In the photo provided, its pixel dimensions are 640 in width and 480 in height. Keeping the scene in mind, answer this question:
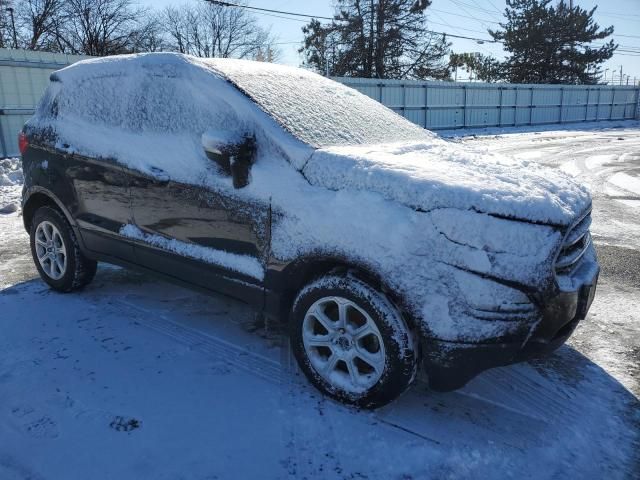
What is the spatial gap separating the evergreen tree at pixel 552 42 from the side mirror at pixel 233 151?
4931cm

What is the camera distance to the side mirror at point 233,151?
9.09ft

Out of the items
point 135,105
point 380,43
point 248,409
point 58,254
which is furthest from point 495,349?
point 380,43

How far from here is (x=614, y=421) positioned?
8.63 feet

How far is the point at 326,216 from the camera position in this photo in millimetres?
2578

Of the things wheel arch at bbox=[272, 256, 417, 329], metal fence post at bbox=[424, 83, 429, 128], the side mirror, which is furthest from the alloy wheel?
metal fence post at bbox=[424, 83, 429, 128]

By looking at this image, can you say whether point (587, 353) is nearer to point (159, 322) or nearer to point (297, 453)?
point (297, 453)

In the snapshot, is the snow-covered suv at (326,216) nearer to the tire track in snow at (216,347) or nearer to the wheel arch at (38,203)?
the wheel arch at (38,203)

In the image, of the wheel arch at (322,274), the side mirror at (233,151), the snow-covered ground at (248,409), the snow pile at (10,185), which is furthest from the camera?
the snow pile at (10,185)

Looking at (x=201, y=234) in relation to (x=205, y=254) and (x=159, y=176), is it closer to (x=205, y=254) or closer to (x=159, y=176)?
(x=205, y=254)

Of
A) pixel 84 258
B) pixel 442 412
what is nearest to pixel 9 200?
pixel 84 258

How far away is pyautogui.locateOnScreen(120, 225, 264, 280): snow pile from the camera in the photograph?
2947mm

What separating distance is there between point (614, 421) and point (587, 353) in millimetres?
785

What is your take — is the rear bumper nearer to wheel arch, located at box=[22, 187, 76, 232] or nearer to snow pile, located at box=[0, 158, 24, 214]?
wheel arch, located at box=[22, 187, 76, 232]

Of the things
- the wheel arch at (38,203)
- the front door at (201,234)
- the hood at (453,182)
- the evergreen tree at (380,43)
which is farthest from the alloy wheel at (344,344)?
the evergreen tree at (380,43)
